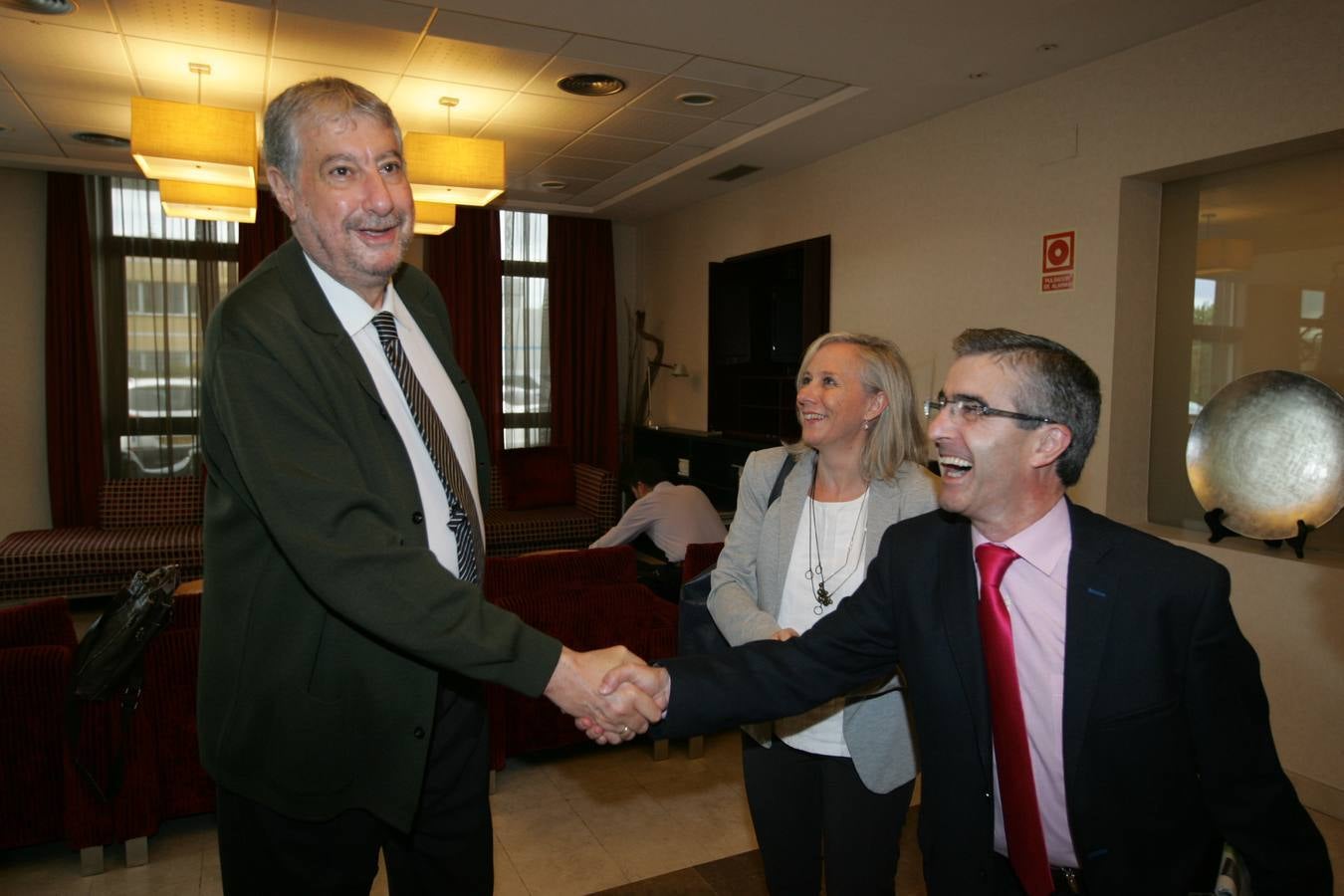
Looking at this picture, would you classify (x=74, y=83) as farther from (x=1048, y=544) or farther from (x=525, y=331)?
(x=1048, y=544)

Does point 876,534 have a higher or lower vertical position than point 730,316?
lower

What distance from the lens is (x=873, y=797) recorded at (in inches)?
69.6

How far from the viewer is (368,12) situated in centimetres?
368

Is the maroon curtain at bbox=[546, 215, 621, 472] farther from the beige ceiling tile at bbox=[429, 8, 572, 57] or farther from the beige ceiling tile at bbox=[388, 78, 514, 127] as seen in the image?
the beige ceiling tile at bbox=[429, 8, 572, 57]

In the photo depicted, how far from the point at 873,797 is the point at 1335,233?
3.16 m

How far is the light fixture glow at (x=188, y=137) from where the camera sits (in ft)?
13.2

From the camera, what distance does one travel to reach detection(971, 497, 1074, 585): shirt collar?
1.39 metres

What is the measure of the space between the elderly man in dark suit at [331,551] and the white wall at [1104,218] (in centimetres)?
322

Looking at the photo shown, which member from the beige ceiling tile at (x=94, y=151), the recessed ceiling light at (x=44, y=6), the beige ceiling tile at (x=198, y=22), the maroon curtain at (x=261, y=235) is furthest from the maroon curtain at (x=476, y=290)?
the recessed ceiling light at (x=44, y=6)

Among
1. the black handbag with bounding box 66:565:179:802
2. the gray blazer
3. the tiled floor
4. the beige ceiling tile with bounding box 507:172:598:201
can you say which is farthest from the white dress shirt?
the beige ceiling tile with bounding box 507:172:598:201

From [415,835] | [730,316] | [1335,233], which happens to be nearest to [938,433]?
[415,835]

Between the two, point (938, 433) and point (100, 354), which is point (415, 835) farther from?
point (100, 354)

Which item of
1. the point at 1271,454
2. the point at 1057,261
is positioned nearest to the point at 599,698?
the point at 1271,454

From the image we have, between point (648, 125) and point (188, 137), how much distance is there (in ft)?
8.42
